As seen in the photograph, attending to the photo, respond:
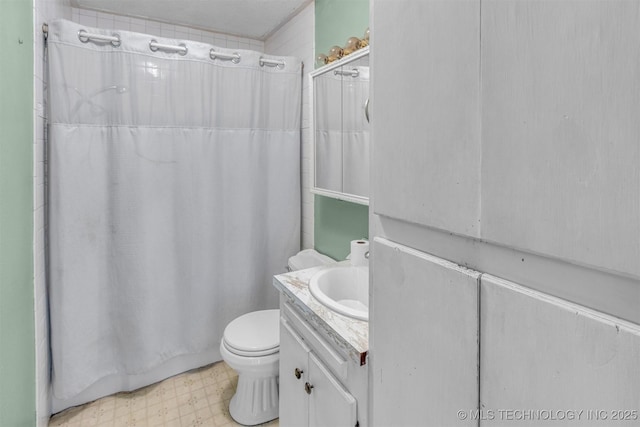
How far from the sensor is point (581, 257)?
1.42 ft

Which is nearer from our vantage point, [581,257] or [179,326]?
[581,257]

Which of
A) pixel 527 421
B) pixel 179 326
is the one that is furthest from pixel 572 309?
pixel 179 326

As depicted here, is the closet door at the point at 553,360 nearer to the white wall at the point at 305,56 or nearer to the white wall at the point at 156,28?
the white wall at the point at 305,56

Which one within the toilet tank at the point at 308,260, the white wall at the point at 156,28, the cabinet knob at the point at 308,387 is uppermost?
the white wall at the point at 156,28

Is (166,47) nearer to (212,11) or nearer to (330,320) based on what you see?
(212,11)

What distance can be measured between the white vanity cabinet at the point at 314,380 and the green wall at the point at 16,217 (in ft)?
2.93

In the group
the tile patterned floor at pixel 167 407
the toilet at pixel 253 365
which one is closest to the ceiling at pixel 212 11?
the toilet at pixel 253 365

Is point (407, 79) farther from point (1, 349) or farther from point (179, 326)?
point (179, 326)

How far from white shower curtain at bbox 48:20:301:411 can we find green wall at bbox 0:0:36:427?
1.08 feet

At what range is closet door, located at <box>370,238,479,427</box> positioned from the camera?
23.2 inches

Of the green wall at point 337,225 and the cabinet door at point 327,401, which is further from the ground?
the green wall at point 337,225

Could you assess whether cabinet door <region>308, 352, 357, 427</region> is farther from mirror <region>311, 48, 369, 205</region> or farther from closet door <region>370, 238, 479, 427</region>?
mirror <region>311, 48, 369, 205</region>

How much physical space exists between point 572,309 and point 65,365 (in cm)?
222

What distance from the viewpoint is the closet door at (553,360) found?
400 millimetres
